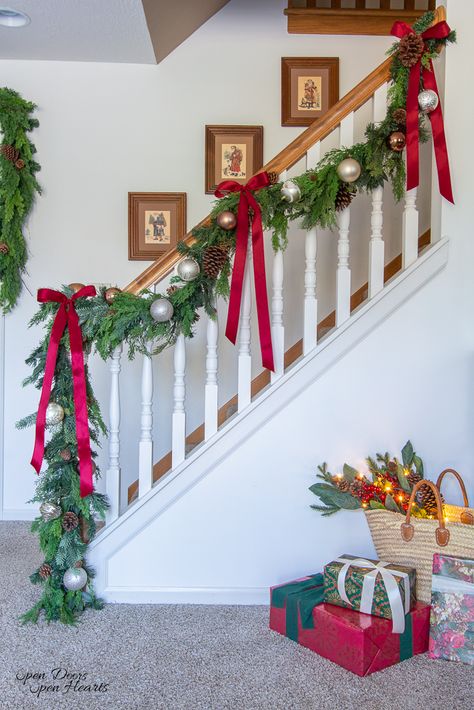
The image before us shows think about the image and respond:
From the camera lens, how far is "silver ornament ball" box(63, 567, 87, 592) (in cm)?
198

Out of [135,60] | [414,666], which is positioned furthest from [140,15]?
[414,666]

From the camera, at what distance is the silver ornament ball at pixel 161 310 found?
1.98 metres

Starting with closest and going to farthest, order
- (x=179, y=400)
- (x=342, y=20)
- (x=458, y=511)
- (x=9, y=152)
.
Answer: (x=458, y=511) < (x=179, y=400) < (x=9, y=152) < (x=342, y=20)

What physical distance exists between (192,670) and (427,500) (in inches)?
34.3

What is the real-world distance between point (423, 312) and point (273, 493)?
814 millimetres

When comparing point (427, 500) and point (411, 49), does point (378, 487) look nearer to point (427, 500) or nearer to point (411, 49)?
Answer: point (427, 500)

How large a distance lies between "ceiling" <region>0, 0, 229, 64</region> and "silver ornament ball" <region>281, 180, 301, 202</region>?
1.18 m

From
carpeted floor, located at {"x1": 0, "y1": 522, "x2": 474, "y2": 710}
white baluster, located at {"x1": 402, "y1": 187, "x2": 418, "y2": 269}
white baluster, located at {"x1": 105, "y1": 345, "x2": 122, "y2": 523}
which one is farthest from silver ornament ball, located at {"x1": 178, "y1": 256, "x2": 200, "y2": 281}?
carpeted floor, located at {"x1": 0, "y1": 522, "x2": 474, "y2": 710}

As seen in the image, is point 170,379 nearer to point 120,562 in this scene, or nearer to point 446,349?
point 120,562

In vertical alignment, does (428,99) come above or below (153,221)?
above

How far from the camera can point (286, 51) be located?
3240 millimetres

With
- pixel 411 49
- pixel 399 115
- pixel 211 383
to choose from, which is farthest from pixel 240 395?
pixel 411 49

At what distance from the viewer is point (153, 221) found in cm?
325

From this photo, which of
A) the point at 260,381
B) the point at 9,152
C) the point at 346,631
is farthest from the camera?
the point at 9,152
